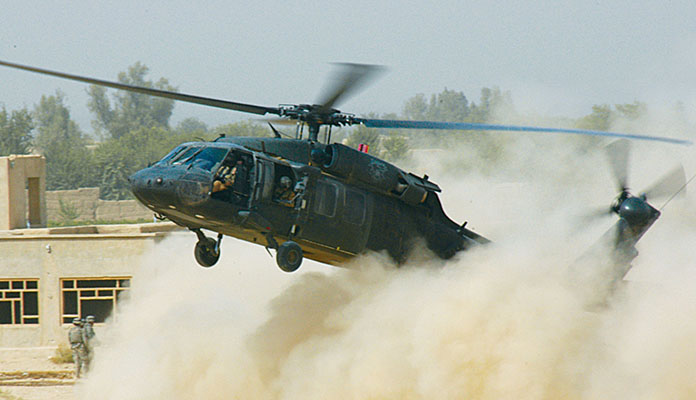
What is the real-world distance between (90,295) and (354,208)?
12662 mm

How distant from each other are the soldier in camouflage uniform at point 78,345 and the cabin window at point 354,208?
24.3 feet

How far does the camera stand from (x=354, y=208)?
1244 centimetres

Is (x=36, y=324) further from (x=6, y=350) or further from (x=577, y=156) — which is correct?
(x=577, y=156)

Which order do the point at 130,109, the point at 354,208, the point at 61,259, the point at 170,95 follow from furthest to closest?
the point at 130,109 → the point at 61,259 → the point at 354,208 → the point at 170,95

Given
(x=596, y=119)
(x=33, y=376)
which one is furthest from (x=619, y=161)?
(x=596, y=119)

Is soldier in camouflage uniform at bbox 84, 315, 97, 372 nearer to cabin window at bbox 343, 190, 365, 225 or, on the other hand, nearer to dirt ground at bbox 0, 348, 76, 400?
dirt ground at bbox 0, 348, 76, 400

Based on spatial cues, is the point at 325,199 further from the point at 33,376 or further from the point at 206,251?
the point at 33,376

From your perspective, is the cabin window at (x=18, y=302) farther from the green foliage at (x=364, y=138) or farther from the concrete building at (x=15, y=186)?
the green foliage at (x=364, y=138)

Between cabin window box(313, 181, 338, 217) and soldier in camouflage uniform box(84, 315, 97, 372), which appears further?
soldier in camouflage uniform box(84, 315, 97, 372)

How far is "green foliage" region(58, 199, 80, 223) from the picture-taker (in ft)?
191

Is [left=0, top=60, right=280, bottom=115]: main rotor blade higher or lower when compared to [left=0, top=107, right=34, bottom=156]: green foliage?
higher

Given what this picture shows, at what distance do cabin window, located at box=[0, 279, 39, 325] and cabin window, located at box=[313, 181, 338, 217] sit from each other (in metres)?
13.4

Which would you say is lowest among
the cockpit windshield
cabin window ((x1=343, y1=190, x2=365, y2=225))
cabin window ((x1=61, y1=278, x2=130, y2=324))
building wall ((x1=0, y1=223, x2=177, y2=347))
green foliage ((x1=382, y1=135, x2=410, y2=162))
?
green foliage ((x1=382, y1=135, x2=410, y2=162))

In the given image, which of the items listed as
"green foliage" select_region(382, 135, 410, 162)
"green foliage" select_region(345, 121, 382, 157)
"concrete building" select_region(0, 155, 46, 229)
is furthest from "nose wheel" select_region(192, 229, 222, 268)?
"green foliage" select_region(345, 121, 382, 157)
